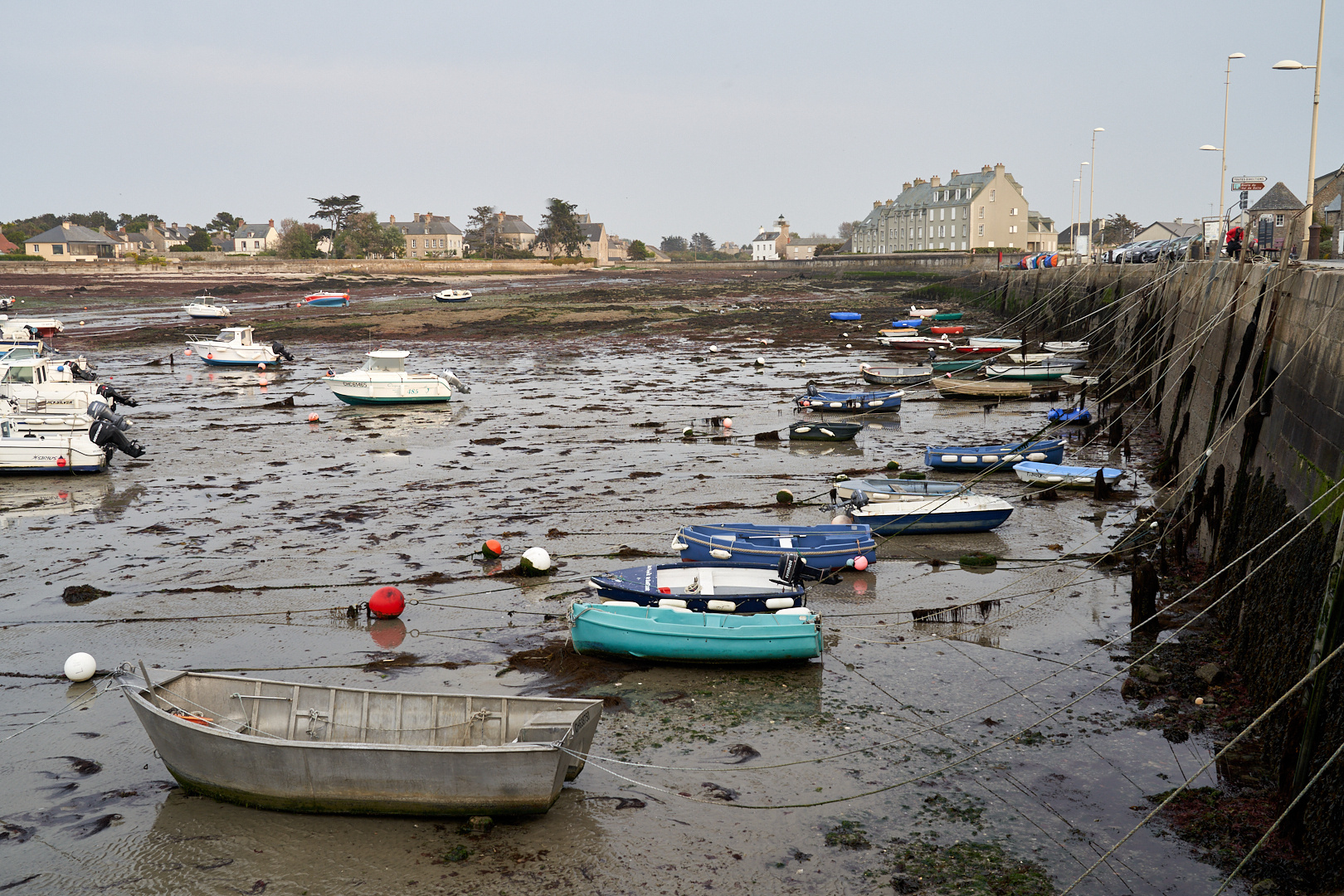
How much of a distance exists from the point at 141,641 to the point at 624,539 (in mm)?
7545

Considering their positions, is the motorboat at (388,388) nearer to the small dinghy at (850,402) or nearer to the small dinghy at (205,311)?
the small dinghy at (850,402)

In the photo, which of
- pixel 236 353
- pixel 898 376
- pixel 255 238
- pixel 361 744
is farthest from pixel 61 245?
pixel 361 744

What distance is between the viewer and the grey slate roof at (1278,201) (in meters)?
44.2

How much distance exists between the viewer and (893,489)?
18.0 m

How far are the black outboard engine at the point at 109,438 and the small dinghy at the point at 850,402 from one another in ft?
59.6

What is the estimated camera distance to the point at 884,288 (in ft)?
301

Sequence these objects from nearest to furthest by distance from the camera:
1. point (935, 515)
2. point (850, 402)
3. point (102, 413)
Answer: point (935, 515) < point (102, 413) < point (850, 402)

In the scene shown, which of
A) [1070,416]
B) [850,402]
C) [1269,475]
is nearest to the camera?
[1269,475]

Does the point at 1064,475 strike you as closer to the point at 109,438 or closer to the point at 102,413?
the point at 109,438

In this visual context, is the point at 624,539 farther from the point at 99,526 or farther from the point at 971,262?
the point at 971,262

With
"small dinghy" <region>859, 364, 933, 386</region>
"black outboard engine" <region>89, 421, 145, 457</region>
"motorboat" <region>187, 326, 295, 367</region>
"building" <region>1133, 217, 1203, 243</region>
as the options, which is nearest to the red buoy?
"black outboard engine" <region>89, 421, 145, 457</region>

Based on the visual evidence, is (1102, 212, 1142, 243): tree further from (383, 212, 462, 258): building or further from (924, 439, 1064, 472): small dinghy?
(924, 439, 1064, 472): small dinghy

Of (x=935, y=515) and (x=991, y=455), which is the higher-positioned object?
(x=991, y=455)

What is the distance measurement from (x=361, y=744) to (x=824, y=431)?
59.8ft
